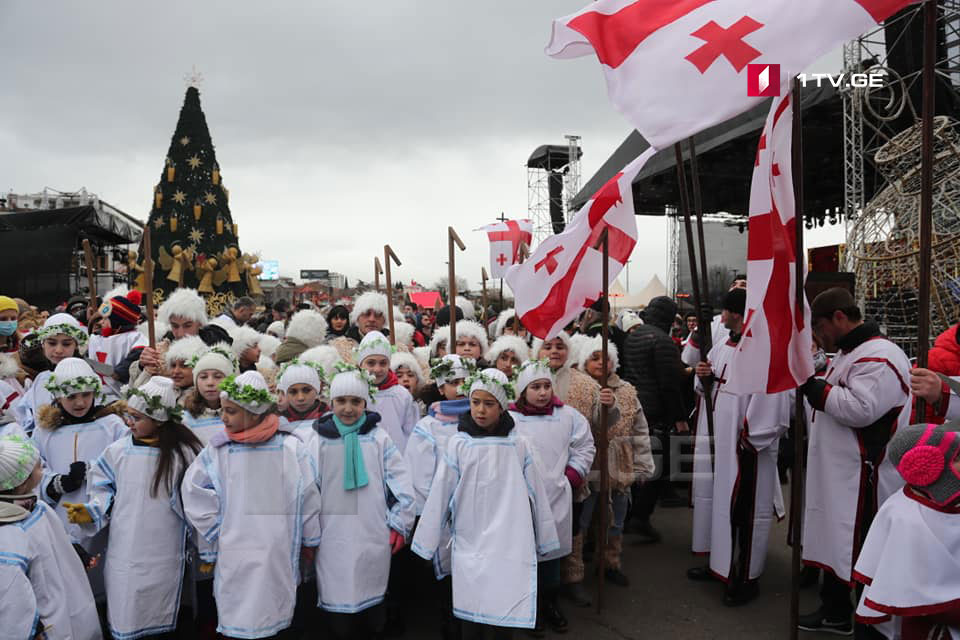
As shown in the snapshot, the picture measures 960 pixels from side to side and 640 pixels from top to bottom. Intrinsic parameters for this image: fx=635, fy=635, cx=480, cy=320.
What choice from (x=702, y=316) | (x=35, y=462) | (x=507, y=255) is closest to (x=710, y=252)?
(x=507, y=255)

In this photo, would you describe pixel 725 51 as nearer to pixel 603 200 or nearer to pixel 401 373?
pixel 603 200

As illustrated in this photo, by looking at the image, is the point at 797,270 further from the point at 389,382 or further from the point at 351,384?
the point at 389,382

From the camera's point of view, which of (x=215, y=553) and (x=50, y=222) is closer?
(x=215, y=553)

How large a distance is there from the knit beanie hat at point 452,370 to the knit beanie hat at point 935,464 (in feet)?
8.52

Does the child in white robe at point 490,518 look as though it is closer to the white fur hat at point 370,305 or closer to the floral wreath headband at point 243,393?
the floral wreath headband at point 243,393

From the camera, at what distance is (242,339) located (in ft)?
18.3

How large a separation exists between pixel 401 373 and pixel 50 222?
1228 centimetres

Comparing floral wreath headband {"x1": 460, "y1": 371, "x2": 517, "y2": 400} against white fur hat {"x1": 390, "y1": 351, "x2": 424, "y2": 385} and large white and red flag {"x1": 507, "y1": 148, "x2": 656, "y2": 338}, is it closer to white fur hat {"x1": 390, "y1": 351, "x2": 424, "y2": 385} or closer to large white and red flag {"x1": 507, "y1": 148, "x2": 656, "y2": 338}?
large white and red flag {"x1": 507, "y1": 148, "x2": 656, "y2": 338}

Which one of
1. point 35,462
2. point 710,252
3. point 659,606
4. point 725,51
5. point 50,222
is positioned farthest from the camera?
point 710,252

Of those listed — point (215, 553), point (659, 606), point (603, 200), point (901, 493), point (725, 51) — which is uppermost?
point (725, 51)

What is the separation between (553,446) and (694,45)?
2458mm

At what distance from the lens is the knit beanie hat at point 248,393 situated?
3.31 metres

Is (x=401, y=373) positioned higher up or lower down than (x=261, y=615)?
higher up

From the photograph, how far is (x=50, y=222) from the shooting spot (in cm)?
1367
